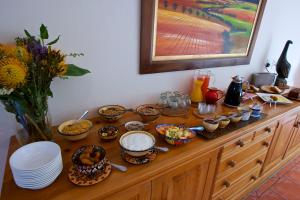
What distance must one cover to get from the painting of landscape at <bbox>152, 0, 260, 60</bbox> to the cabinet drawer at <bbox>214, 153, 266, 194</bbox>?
0.81 meters

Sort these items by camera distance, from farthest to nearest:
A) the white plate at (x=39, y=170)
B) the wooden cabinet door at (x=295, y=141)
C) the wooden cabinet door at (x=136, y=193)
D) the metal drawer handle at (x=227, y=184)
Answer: the wooden cabinet door at (x=295, y=141), the metal drawer handle at (x=227, y=184), the wooden cabinet door at (x=136, y=193), the white plate at (x=39, y=170)

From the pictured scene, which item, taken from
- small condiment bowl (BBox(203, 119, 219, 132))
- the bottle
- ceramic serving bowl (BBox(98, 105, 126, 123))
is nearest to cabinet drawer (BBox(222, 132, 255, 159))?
small condiment bowl (BBox(203, 119, 219, 132))

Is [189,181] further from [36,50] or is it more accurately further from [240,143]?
[36,50]

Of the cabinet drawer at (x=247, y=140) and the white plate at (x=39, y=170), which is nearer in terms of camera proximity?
the white plate at (x=39, y=170)

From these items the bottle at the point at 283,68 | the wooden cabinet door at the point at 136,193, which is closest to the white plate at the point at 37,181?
the wooden cabinet door at the point at 136,193

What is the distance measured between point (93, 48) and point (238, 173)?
1.20 meters

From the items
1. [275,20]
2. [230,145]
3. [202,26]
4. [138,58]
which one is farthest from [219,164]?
[275,20]

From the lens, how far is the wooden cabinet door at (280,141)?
1395 millimetres

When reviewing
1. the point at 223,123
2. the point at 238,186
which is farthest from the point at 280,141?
the point at 223,123

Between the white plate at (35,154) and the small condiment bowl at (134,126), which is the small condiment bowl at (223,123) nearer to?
the small condiment bowl at (134,126)

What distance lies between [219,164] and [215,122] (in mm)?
247

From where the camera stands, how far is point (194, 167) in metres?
0.89

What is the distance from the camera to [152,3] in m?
0.97

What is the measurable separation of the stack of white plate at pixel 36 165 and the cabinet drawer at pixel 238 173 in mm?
909
